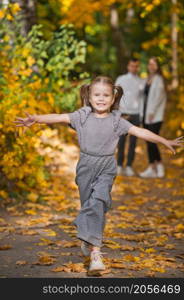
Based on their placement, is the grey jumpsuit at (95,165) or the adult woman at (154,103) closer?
the grey jumpsuit at (95,165)

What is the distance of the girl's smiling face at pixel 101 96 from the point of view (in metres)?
5.00

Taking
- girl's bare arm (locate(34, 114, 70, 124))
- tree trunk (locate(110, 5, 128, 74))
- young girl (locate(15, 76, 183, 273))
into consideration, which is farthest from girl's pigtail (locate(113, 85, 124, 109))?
tree trunk (locate(110, 5, 128, 74))

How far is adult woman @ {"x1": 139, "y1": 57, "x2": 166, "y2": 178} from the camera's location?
10.2 metres

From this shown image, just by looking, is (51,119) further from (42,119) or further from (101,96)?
(101,96)

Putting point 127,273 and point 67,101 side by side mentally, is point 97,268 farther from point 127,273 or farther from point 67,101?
point 67,101

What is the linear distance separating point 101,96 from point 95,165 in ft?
1.94

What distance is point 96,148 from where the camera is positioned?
4992 mm

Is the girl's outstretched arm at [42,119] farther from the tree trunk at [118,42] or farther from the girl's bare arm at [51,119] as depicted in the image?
the tree trunk at [118,42]

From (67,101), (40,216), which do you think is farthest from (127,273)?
(67,101)

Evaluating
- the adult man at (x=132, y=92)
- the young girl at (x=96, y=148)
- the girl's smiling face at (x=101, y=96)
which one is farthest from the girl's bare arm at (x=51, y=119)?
the adult man at (x=132, y=92)

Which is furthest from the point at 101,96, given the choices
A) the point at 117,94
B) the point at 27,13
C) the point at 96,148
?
the point at 27,13

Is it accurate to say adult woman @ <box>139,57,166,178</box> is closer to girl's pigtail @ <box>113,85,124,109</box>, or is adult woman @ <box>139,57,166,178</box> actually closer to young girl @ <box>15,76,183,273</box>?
girl's pigtail @ <box>113,85,124,109</box>

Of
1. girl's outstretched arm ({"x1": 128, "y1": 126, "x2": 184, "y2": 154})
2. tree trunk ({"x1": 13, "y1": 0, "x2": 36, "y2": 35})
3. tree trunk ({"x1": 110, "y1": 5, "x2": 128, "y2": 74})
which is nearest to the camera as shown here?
girl's outstretched arm ({"x1": 128, "y1": 126, "x2": 184, "y2": 154})

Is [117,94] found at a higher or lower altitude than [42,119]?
higher
